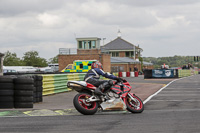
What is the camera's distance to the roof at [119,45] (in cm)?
11462

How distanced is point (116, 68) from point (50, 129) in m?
74.5

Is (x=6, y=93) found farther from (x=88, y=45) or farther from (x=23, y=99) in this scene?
(x=88, y=45)

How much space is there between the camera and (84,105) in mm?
10688

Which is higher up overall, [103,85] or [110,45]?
[110,45]

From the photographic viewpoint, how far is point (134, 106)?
11.3 metres

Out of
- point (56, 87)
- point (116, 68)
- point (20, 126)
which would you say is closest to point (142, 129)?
point (20, 126)

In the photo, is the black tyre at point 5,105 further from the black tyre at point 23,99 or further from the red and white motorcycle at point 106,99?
the red and white motorcycle at point 106,99

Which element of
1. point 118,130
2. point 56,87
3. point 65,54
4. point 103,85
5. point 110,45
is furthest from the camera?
point 110,45

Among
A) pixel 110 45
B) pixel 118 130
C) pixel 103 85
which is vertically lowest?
pixel 118 130

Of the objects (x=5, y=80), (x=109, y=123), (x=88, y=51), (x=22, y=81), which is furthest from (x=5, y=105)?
(x=88, y=51)

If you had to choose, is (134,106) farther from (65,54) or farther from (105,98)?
(65,54)

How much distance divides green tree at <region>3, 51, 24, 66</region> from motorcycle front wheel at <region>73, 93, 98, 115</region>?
415 feet

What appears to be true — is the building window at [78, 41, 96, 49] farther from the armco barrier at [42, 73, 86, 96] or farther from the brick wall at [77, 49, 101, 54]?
the armco barrier at [42, 73, 86, 96]

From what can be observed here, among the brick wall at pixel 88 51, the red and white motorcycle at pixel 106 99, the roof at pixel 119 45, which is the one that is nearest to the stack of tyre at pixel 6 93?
the red and white motorcycle at pixel 106 99
